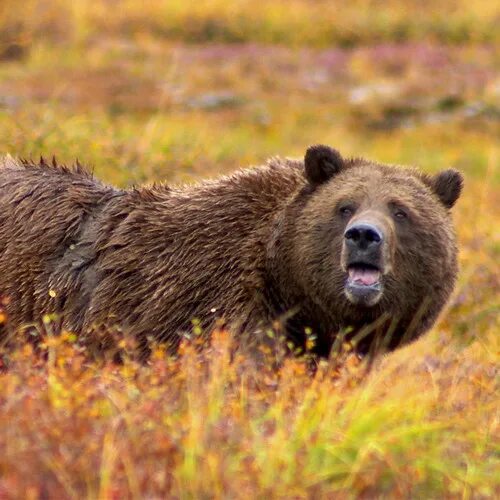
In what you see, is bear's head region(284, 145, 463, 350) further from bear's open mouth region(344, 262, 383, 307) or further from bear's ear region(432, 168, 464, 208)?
bear's ear region(432, 168, 464, 208)

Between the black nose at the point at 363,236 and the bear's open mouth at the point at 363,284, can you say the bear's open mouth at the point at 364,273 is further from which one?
the black nose at the point at 363,236

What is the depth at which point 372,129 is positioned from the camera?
2523 centimetres

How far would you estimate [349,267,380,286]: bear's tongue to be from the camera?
609cm

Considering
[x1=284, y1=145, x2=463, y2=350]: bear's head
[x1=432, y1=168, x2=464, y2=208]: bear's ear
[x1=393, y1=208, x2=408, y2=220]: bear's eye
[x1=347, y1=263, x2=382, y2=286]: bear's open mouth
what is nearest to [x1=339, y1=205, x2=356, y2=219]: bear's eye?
[x1=284, y1=145, x2=463, y2=350]: bear's head

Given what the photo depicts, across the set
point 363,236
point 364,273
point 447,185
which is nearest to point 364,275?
point 364,273

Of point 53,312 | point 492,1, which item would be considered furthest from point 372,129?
point 53,312

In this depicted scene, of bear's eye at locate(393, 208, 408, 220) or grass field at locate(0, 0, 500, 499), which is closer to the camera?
grass field at locate(0, 0, 500, 499)

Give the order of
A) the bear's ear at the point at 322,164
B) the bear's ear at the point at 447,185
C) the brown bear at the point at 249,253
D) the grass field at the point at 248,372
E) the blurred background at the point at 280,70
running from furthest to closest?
1. the blurred background at the point at 280,70
2. the bear's ear at the point at 447,185
3. the bear's ear at the point at 322,164
4. the brown bear at the point at 249,253
5. the grass field at the point at 248,372

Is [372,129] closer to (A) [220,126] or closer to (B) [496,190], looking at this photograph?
(A) [220,126]

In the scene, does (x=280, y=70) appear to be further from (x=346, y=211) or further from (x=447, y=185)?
(x=346, y=211)

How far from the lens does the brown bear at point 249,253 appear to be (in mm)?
6270

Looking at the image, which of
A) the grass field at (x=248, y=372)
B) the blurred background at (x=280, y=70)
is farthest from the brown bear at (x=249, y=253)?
the blurred background at (x=280, y=70)

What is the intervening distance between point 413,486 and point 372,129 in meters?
21.1

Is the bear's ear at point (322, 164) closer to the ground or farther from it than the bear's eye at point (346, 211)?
farther from it
